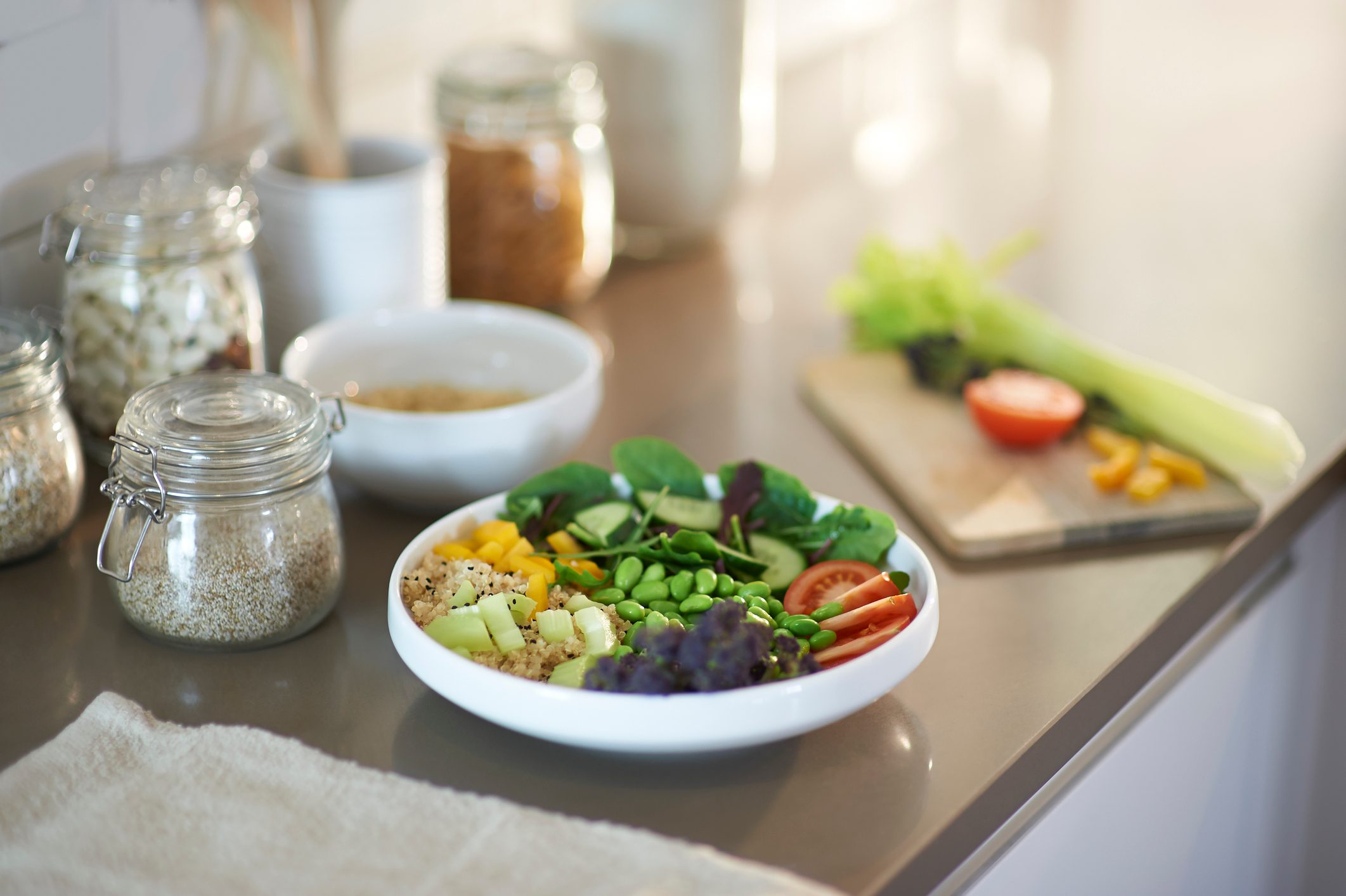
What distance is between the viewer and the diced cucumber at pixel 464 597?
79 centimetres

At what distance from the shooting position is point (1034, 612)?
0.93 metres

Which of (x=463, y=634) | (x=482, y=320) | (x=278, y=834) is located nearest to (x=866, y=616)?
(x=463, y=634)

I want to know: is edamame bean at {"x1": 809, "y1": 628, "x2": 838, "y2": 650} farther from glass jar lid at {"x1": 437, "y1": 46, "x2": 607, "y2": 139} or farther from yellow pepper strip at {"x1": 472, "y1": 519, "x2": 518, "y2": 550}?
glass jar lid at {"x1": 437, "y1": 46, "x2": 607, "y2": 139}

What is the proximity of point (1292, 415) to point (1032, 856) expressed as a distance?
1.91 ft

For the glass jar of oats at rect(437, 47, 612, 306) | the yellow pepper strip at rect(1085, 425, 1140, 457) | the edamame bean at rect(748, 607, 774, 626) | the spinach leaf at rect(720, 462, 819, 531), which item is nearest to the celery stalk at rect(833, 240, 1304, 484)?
the yellow pepper strip at rect(1085, 425, 1140, 457)

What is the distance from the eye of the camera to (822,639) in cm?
77

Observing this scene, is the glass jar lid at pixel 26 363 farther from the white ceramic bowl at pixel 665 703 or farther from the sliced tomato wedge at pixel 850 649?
the sliced tomato wedge at pixel 850 649

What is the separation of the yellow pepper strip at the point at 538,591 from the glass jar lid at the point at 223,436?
0.51 feet

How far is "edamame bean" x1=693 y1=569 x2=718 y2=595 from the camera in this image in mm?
808

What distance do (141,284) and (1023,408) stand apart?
2.35 ft

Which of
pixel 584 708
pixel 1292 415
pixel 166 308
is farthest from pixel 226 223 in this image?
pixel 1292 415

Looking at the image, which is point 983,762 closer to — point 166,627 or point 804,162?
point 166,627

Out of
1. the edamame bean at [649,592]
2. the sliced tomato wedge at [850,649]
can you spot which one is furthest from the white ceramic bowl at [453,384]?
the sliced tomato wedge at [850,649]

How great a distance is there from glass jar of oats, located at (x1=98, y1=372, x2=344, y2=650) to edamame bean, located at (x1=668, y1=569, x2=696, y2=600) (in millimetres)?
225
